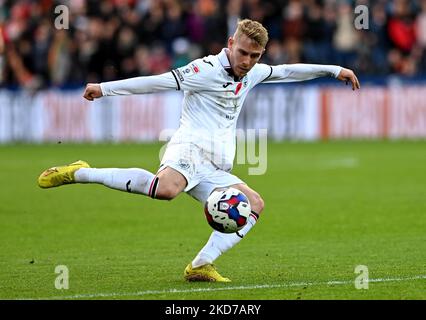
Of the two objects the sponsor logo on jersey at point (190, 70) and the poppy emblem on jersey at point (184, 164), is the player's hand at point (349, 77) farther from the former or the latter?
the poppy emblem on jersey at point (184, 164)

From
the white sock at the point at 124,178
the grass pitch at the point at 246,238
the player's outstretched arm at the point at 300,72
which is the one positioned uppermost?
the player's outstretched arm at the point at 300,72

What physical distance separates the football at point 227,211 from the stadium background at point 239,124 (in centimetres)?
347

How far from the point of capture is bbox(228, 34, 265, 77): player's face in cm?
965

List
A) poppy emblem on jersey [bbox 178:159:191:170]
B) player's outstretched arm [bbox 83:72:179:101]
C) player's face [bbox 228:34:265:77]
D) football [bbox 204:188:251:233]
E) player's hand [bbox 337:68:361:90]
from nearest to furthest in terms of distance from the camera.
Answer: football [bbox 204:188:251:233] < player's outstretched arm [bbox 83:72:179:101] < player's face [bbox 228:34:265:77] < poppy emblem on jersey [bbox 178:159:191:170] < player's hand [bbox 337:68:361:90]

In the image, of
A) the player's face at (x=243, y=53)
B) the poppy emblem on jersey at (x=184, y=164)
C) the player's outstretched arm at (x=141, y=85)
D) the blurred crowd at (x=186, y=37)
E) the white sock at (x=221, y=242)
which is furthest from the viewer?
the blurred crowd at (x=186, y=37)

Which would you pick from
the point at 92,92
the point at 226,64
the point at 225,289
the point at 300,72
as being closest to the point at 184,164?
the point at 226,64

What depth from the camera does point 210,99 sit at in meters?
9.95

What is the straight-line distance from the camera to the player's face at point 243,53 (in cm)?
965

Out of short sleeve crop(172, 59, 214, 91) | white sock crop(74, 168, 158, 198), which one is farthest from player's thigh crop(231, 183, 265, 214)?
short sleeve crop(172, 59, 214, 91)

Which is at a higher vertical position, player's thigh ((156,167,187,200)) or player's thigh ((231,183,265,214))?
player's thigh ((156,167,187,200))

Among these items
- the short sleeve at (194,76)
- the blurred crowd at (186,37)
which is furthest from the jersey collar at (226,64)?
the blurred crowd at (186,37)

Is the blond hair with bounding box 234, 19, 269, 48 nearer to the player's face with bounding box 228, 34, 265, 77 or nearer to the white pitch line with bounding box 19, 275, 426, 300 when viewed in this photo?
the player's face with bounding box 228, 34, 265, 77

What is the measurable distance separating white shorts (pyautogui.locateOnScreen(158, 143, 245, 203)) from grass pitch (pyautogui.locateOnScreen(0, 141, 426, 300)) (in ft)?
2.68

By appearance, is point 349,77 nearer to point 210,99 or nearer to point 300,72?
point 300,72
